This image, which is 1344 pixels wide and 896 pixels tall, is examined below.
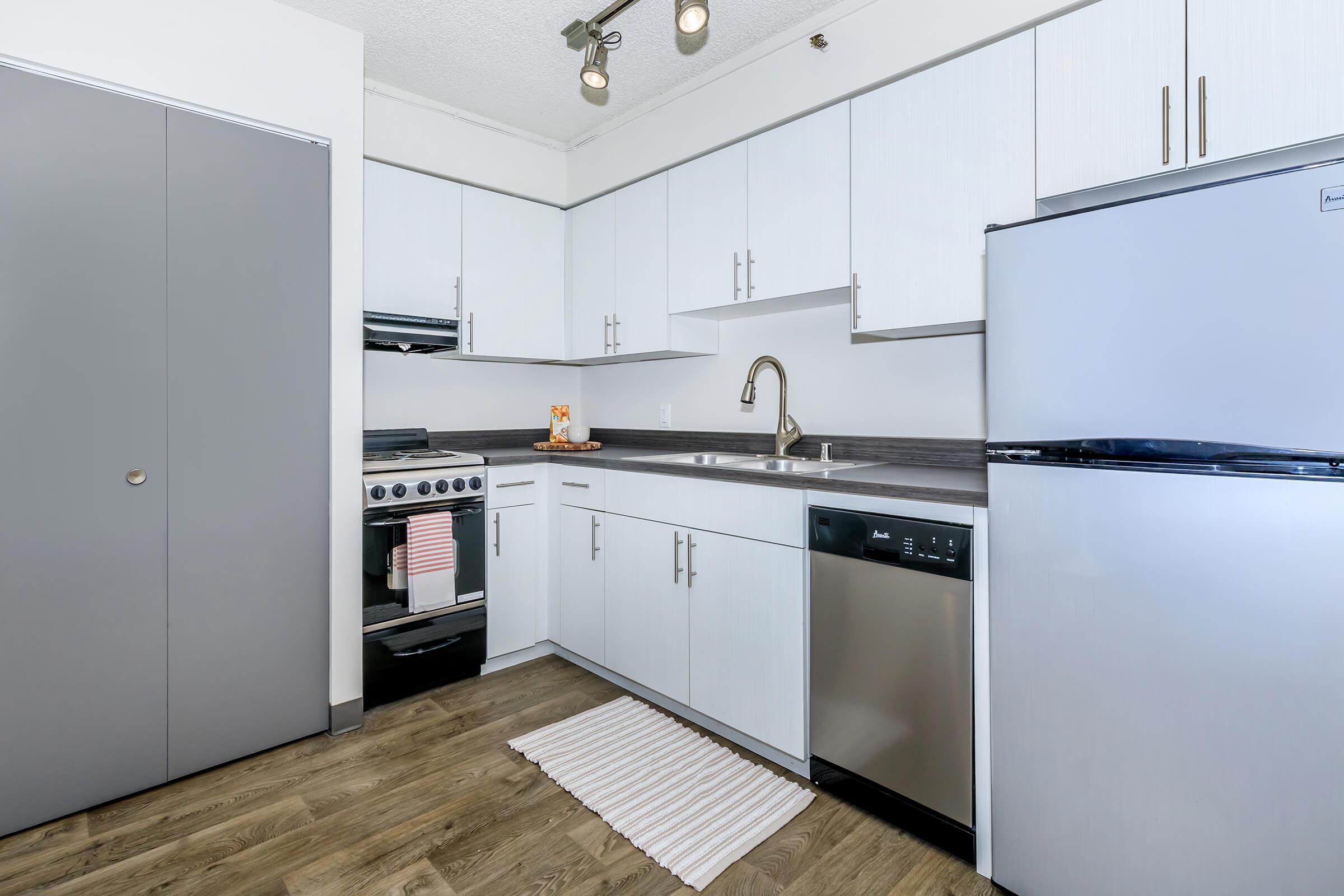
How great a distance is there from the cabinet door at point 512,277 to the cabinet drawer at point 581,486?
29.5 inches

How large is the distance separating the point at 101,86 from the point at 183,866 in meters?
2.25

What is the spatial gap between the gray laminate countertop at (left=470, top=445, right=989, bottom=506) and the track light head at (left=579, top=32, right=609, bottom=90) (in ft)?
4.47

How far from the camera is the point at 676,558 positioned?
2.47 m

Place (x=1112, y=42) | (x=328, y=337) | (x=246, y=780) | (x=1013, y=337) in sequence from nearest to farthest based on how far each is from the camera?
1. (x=1013, y=337)
2. (x=1112, y=42)
3. (x=246, y=780)
4. (x=328, y=337)

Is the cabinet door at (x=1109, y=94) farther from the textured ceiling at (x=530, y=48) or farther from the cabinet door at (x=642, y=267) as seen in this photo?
the cabinet door at (x=642, y=267)

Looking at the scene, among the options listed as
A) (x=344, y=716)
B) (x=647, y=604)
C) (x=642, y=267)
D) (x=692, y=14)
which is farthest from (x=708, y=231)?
(x=344, y=716)

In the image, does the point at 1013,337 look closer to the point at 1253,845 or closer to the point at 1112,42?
the point at 1112,42

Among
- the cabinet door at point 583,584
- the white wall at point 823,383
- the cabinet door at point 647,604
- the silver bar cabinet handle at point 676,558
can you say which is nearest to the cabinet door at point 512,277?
the white wall at point 823,383

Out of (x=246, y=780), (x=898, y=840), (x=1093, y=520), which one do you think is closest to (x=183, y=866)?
(x=246, y=780)

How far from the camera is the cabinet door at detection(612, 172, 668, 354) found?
2.98 m

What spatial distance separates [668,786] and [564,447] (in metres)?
1.91

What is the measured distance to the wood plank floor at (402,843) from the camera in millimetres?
1649

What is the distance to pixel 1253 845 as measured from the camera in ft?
4.03

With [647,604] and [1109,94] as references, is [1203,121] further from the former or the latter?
[647,604]
